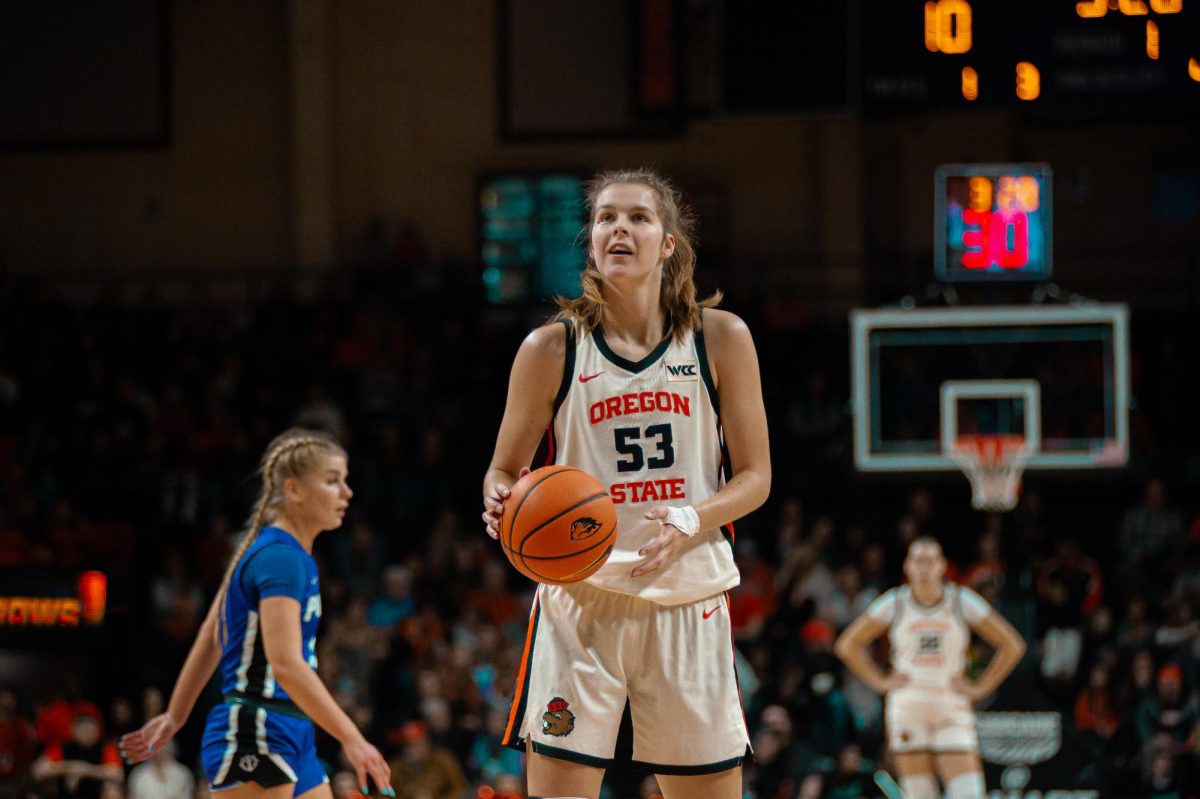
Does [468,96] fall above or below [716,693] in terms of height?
above

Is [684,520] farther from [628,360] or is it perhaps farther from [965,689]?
[965,689]

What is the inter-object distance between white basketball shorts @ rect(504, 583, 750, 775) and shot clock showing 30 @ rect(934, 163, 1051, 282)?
8.17 metres

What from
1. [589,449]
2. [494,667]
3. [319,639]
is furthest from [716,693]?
[319,639]

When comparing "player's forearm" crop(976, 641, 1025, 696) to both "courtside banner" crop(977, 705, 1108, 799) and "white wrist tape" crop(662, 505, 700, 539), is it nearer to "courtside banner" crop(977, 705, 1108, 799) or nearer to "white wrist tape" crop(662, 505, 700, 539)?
"courtside banner" crop(977, 705, 1108, 799)

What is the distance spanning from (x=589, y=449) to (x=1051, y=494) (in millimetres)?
11362

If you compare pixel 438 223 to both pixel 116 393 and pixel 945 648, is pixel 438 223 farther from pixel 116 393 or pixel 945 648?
pixel 945 648

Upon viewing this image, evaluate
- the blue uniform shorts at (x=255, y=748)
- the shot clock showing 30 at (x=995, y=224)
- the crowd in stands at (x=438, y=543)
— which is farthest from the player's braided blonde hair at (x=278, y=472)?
the shot clock showing 30 at (x=995, y=224)

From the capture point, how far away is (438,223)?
671 inches

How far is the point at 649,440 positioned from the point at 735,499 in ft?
0.82

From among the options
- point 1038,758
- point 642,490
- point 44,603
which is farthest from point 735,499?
point 44,603

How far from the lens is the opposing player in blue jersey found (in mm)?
4512

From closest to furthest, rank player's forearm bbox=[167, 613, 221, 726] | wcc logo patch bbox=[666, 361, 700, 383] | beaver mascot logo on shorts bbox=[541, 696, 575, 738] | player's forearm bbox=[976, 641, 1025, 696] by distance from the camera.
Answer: beaver mascot logo on shorts bbox=[541, 696, 575, 738] → wcc logo patch bbox=[666, 361, 700, 383] → player's forearm bbox=[167, 613, 221, 726] → player's forearm bbox=[976, 641, 1025, 696]

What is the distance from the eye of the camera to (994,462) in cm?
1180

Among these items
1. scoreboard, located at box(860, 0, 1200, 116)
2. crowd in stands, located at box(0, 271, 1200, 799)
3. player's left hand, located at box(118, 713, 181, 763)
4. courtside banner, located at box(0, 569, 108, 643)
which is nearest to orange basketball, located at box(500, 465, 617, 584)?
player's left hand, located at box(118, 713, 181, 763)
